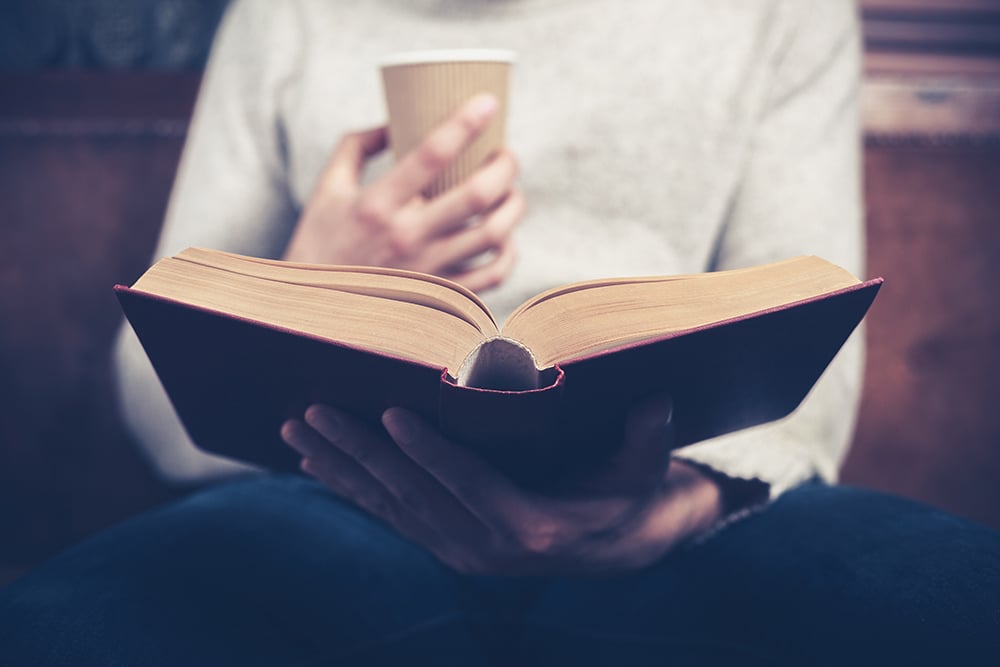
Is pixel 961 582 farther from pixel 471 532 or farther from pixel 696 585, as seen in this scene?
pixel 471 532

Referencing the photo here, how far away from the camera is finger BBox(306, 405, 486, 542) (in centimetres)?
43

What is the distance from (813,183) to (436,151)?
0.47 metres

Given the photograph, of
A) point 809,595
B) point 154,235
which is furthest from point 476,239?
point 154,235

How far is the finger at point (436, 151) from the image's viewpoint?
22.5 inches

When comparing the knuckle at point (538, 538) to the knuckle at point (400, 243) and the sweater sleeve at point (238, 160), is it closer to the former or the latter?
the knuckle at point (400, 243)

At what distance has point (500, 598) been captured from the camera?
63 centimetres

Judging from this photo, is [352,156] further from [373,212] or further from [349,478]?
[349,478]

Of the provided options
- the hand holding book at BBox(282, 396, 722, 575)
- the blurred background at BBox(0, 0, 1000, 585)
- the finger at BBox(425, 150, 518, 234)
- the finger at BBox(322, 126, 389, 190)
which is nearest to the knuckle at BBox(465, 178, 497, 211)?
the finger at BBox(425, 150, 518, 234)

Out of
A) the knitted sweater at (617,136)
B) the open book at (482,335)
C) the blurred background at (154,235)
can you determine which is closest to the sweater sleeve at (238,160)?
the knitted sweater at (617,136)

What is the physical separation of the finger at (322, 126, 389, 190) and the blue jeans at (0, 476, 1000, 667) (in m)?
0.33

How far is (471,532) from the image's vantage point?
501 millimetres

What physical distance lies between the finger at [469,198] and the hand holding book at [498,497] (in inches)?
9.4

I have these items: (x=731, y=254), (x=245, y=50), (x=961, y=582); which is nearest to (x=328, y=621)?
(x=961, y=582)

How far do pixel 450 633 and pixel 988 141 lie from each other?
1182mm
